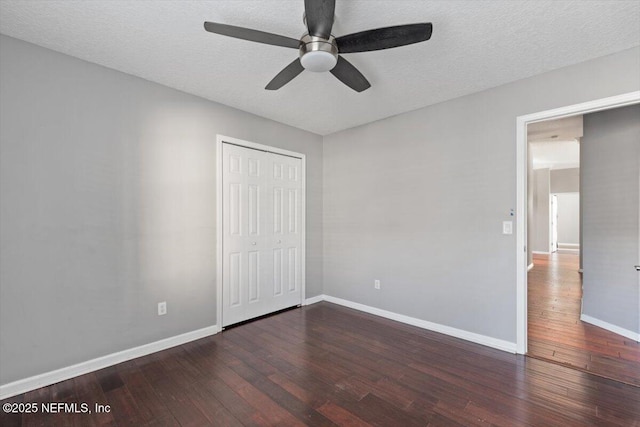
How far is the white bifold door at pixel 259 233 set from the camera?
331 cm

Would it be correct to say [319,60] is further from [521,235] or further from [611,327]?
[611,327]

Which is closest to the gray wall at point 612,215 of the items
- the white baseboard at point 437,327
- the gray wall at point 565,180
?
the white baseboard at point 437,327

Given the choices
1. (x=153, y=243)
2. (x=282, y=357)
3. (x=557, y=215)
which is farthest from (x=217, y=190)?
(x=557, y=215)

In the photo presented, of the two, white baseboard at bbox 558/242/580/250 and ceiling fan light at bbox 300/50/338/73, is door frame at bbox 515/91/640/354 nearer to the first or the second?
ceiling fan light at bbox 300/50/338/73

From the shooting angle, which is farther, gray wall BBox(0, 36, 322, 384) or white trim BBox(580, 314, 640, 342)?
white trim BBox(580, 314, 640, 342)

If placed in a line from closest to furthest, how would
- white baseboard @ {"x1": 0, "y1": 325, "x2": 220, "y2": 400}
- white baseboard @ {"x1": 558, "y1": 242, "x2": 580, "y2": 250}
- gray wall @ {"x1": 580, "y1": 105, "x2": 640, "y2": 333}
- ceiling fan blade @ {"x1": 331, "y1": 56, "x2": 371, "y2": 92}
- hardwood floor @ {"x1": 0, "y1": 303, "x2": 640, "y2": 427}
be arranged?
hardwood floor @ {"x1": 0, "y1": 303, "x2": 640, "y2": 427}, ceiling fan blade @ {"x1": 331, "y1": 56, "x2": 371, "y2": 92}, white baseboard @ {"x1": 0, "y1": 325, "x2": 220, "y2": 400}, gray wall @ {"x1": 580, "y1": 105, "x2": 640, "y2": 333}, white baseboard @ {"x1": 558, "y1": 242, "x2": 580, "y2": 250}

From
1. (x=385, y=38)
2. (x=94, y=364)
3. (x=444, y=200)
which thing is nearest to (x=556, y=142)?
(x=444, y=200)

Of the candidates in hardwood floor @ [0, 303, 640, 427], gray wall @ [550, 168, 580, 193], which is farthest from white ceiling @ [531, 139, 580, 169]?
hardwood floor @ [0, 303, 640, 427]

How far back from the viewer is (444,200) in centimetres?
316

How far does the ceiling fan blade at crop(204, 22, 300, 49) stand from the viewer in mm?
1562

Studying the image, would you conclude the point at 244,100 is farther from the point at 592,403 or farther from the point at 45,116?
the point at 592,403

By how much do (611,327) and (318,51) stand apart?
13.7 feet

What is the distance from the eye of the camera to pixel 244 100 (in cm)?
315

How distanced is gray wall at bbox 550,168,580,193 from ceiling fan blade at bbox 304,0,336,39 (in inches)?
→ 424
